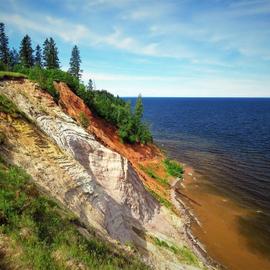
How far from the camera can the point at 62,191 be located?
17781 millimetres

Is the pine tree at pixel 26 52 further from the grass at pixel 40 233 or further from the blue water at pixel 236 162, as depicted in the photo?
the grass at pixel 40 233

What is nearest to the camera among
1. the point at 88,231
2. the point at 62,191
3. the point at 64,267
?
the point at 64,267

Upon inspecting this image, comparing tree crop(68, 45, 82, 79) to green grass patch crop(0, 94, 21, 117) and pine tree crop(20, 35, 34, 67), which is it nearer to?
pine tree crop(20, 35, 34, 67)

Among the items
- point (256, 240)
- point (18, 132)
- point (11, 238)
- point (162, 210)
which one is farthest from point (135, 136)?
point (11, 238)

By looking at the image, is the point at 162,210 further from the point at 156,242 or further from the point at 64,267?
the point at 64,267

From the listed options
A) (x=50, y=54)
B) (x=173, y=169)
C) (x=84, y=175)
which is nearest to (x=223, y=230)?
(x=173, y=169)

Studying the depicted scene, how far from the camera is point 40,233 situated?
10414 millimetres

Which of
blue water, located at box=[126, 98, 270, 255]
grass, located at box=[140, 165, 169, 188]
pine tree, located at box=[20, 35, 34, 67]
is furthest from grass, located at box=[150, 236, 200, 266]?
pine tree, located at box=[20, 35, 34, 67]

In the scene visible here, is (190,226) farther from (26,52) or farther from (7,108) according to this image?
(26,52)

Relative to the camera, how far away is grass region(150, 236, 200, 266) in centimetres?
2380

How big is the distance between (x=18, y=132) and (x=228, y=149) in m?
63.9

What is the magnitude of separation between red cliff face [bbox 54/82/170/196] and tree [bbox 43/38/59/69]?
30.3 m

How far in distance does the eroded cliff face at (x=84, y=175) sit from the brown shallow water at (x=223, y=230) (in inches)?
159

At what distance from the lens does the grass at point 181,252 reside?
2380 centimetres
